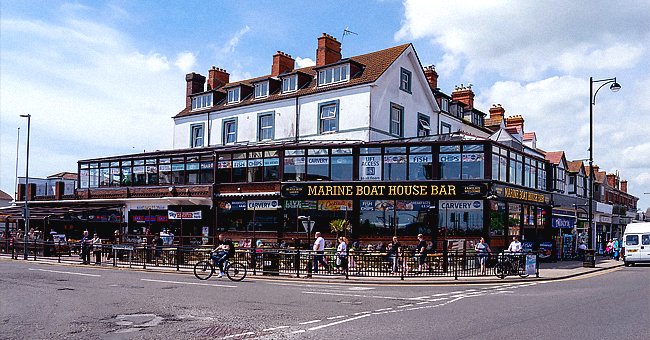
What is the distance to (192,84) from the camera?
45.7 metres

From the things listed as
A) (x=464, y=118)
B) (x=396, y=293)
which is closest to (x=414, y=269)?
(x=396, y=293)

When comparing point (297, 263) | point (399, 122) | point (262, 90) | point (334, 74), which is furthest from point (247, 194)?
point (297, 263)

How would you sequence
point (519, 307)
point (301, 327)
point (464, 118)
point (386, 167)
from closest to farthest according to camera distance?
point (301, 327) < point (519, 307) < point (386, 167) < point (464, 118)

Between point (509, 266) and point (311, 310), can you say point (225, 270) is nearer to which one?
point (311, 310)

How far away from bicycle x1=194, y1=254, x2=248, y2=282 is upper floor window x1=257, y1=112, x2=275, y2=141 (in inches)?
737

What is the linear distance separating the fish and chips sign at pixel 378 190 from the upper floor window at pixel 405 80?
911 centimetres

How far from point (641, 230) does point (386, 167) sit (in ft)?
46.9

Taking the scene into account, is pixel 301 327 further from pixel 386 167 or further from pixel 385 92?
pixel 385 92

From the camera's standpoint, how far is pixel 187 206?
36906mm

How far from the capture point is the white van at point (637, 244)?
31297 mm

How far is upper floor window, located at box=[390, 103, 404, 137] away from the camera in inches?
1419

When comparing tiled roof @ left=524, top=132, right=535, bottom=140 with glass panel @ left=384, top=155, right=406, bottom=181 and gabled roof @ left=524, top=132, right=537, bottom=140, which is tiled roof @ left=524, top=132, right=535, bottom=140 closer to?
gabled roof @ left=524, top=132, right=537, bottom=140

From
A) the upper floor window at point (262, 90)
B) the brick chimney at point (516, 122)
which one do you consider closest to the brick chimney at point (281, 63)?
the upper floor window at point (262, 90)

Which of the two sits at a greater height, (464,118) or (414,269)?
(464,118)
